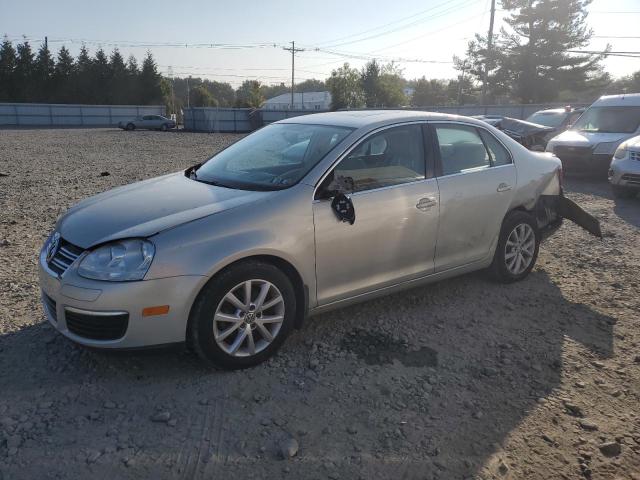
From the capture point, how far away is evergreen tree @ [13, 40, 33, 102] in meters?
65.2

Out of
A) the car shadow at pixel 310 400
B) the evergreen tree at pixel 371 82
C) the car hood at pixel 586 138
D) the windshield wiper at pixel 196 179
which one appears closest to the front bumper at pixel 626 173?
the car hood at pixel 586 138

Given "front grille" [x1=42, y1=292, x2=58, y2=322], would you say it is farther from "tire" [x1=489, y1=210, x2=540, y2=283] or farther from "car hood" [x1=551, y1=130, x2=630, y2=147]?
"car hood" [x1=551, y1=130, x2=630, y2=147]

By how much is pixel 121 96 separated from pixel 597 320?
73.1 metres

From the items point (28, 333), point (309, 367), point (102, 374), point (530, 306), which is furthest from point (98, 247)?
point (530, 306)

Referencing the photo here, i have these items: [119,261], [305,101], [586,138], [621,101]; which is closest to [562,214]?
[119,261]

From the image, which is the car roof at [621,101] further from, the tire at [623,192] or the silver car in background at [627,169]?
the tire at [623,192]

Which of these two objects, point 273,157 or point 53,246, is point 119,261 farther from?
point 273,157

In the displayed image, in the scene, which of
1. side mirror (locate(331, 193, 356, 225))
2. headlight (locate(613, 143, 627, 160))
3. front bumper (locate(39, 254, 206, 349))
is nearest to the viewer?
front bumper (locate(39, 254, 206, 349))

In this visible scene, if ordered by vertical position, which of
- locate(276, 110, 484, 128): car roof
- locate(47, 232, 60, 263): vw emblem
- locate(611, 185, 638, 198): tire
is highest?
locate(276, 110, 484, 128): car roof

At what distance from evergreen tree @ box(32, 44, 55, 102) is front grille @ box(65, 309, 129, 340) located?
240 ft

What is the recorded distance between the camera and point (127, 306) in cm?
306

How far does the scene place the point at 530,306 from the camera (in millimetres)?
4676

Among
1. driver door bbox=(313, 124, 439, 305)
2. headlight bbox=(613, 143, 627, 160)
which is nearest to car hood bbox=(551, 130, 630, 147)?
headlight bbox=(613, 143, 627, 160)

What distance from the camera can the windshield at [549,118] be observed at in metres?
17.8
